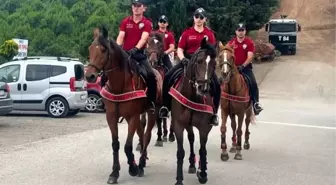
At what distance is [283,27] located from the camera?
2019 inches

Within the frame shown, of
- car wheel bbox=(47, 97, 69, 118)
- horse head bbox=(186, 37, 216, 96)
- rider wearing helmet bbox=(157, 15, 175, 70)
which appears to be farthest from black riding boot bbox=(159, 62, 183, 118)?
car wheel bbox=(47, 97, 69, 118)

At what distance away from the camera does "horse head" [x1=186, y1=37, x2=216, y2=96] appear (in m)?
9.55

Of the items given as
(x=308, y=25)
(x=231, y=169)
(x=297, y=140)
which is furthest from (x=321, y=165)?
(x=308, y=25)

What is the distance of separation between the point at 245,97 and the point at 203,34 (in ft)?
9.45

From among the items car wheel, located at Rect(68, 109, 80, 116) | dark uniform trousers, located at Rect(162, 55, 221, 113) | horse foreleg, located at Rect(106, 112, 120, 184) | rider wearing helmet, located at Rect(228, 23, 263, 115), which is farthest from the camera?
car wheel, located at Rect(68, 109, 80, 116)

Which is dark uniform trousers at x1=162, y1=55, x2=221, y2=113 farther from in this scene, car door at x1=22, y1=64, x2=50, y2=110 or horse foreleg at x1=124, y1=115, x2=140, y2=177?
car door at x1=22, y1=64, x2=50, y2=110

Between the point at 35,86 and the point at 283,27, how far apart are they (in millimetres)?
33361

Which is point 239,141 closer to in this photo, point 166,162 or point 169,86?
point 166,162

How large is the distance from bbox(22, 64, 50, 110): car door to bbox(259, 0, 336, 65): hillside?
32.4 metres

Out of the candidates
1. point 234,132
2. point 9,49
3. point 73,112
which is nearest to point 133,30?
point 234,132

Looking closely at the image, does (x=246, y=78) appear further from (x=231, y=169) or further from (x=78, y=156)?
(x=78, y=156)

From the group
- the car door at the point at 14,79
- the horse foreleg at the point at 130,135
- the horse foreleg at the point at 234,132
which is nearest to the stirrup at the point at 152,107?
the horse foreleg at the point at 130,135

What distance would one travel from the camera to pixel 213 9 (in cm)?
4119

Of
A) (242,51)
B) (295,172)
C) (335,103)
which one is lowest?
(335,103)
